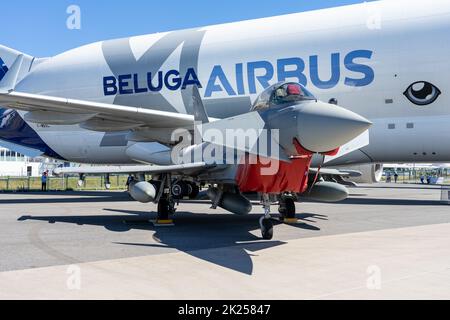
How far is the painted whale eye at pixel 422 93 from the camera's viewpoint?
52.2 ft

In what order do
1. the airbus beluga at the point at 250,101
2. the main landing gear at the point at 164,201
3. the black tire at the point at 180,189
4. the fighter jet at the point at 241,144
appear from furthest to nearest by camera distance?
1. the black tire at the point at 180,189
2. the main landing gear at the point at 164,201
3. the airbus beluga at the point at 250,101
4. the fighter jet at the point at 241,144

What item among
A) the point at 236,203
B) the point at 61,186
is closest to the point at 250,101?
the point at 236,203

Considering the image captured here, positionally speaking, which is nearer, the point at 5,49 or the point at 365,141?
the point at 365,141

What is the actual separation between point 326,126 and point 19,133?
2118cm

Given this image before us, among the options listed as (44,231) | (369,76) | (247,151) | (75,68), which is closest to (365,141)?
(247,151)

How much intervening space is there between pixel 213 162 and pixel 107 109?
4.41m

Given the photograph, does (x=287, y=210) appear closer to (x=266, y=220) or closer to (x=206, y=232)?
(x=206, y=232)

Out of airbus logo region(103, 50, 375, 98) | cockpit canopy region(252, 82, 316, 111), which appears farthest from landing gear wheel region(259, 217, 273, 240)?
airbus logo region(103, 50, 375, 98)

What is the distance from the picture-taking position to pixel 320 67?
56.0 feet

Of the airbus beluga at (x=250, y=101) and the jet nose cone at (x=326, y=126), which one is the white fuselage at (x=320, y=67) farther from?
the jet nose cone at (x=326, y=126)

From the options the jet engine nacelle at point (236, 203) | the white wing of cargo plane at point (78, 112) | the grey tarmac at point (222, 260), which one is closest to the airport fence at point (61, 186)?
the white wing of cargo plane at point (78, 112)

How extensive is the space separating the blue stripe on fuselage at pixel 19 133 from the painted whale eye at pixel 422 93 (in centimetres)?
1775

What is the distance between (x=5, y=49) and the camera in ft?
84.0
